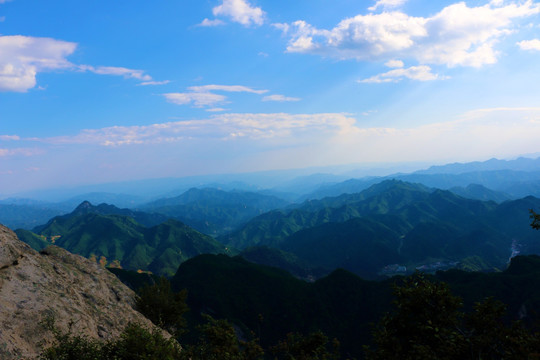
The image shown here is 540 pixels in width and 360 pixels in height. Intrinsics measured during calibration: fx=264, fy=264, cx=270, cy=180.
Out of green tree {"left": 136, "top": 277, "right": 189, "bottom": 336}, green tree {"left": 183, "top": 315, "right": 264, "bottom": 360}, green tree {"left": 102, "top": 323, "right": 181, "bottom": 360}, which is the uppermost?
green tree {"left": 102, "top": 323, "right": 181, "bottom": 360}

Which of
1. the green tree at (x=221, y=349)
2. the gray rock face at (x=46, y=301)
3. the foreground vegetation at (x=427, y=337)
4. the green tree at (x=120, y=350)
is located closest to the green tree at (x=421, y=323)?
the foreground vegetation at (x=427, y=337)

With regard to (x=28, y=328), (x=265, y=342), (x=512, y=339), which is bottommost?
(x=265, y=342)

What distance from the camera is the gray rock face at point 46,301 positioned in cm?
1981

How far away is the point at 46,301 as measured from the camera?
2439 centimetres

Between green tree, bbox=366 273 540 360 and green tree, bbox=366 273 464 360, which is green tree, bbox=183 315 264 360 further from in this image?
green tree, bbox=366 273 540 360

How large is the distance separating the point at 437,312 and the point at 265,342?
96689mm

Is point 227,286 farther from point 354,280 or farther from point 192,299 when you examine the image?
point 354,280

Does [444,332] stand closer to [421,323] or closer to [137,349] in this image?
[421,323]

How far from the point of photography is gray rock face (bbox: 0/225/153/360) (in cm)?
1981

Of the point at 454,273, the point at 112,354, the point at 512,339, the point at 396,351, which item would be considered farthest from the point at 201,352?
the point at 454,273

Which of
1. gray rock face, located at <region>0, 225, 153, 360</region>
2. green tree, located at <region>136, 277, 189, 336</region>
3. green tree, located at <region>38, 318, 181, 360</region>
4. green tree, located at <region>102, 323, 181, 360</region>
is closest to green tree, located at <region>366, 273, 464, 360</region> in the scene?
green tree, located at <region>102, 323, 181, 360</region>

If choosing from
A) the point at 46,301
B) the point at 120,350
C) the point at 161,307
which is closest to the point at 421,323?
the point at 120,350

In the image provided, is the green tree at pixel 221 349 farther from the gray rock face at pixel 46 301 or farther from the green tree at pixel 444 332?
the green tree at pixel 444 332

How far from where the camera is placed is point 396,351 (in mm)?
16719
